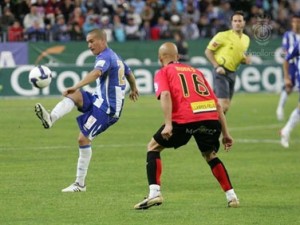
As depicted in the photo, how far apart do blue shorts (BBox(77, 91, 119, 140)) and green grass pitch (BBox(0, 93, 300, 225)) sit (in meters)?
0.79

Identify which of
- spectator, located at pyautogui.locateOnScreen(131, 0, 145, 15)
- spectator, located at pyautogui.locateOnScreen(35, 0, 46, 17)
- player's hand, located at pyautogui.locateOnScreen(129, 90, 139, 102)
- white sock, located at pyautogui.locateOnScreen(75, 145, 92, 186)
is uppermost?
player's hand, located at pyautogui.locateOnScreen(129, 90, 139, 102)

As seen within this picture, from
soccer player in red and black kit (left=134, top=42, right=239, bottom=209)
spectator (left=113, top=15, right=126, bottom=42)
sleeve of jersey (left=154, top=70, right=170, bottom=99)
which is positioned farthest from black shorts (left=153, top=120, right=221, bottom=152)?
spectator (left=113, top=15, right=126, bottom=42)

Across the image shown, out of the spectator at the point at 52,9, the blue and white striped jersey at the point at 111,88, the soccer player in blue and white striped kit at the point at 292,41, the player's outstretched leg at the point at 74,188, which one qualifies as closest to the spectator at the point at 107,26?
the spectator at the point at 52,9

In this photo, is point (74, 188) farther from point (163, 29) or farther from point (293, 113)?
point (163, 29)

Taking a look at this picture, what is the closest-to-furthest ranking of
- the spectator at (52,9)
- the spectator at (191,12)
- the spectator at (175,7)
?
1. the spectator at (52,9)
2. the spectator at (175,7)
3. the spectator at (191,12)

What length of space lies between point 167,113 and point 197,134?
0.59 metres

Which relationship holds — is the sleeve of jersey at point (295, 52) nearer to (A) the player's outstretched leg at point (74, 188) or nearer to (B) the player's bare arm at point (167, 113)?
(A) the player's outstretched leg at point (74, 188)

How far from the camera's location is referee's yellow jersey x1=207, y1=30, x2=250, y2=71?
1919cm

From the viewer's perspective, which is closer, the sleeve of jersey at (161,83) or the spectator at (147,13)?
the sleeve of jersey at (161,83)

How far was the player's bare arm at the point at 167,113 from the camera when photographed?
1092cm

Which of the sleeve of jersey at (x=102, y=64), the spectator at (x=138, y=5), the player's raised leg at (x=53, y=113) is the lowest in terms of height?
the spectator at (x=138, y=5)

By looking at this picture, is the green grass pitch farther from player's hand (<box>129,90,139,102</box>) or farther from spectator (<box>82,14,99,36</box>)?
spectator (<box>82,14,99,36</box>)

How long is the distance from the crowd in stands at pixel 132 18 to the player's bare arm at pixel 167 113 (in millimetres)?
18836

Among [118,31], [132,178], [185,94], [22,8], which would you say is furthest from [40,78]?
[118,31]
